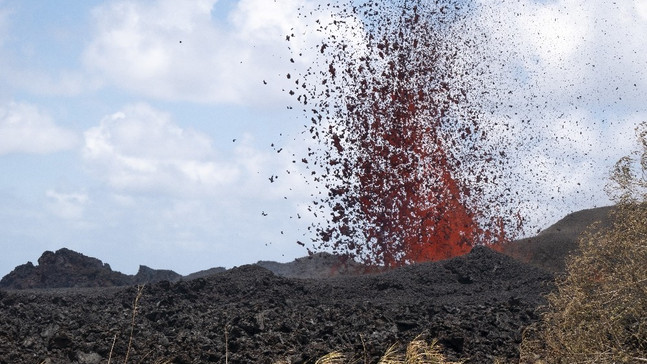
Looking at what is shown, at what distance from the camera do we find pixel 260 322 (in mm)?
9109

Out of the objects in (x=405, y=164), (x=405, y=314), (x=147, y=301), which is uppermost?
(x=405, y=164)

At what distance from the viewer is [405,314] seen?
9.97 meters

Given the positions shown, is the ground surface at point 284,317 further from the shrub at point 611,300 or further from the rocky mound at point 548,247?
the rocky mound at point 548,247

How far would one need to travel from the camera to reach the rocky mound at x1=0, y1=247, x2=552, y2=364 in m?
8.20

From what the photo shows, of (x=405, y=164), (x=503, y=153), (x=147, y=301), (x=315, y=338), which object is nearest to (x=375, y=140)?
(x=405, y=164)

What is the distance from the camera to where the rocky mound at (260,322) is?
323 inches

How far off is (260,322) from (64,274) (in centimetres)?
1285

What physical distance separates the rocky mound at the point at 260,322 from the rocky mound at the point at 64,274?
6.43 m

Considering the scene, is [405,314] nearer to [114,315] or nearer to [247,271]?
[114,315]

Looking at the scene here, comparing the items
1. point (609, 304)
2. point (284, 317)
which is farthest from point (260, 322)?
point (609, 304)

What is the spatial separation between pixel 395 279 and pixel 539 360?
24.8ft

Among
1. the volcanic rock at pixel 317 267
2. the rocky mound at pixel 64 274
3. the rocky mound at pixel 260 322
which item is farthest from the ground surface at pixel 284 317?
the volcanic rock at pixel 317 267

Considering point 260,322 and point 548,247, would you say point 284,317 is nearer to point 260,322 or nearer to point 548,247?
point 260,322

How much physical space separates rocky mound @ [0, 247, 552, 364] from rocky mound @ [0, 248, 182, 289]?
6.43 metres
